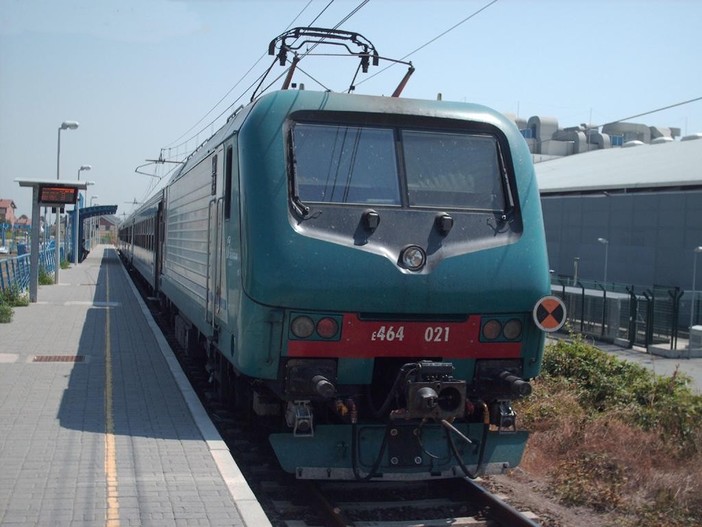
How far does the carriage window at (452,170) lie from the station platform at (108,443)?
2.72 meters

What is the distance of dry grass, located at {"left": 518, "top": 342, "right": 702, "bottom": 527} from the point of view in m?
7.28

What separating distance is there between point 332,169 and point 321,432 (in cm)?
207

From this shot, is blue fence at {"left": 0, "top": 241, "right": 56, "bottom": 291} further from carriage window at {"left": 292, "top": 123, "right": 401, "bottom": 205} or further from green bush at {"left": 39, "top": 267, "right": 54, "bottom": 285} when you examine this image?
carriage window at {"left": 292, "top": 123, "right": 401, "bottom": 205}

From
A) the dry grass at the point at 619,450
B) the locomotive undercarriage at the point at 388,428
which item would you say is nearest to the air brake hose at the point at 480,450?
the locomotive undercarriage at the point at 388,428

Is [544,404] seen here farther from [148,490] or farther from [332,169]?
[148,490]

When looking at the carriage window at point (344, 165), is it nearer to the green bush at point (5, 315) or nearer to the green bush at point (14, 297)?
the green bush at point (5, 315)

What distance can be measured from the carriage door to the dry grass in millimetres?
3534

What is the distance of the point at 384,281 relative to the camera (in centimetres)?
643

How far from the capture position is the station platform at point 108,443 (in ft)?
18.8

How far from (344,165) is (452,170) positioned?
36.6 inches

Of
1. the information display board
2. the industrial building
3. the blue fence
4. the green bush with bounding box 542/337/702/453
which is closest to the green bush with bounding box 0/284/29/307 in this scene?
the blue fence

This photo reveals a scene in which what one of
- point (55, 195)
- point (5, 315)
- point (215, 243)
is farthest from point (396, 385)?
point (55, 195)

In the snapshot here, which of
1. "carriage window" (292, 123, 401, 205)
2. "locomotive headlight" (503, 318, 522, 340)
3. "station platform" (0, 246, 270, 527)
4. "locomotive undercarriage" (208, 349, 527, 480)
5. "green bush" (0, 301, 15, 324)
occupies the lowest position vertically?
"station platform" (0, 246, 270, 527)

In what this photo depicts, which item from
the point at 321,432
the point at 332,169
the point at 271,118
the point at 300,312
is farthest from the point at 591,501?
the point at 271,118
